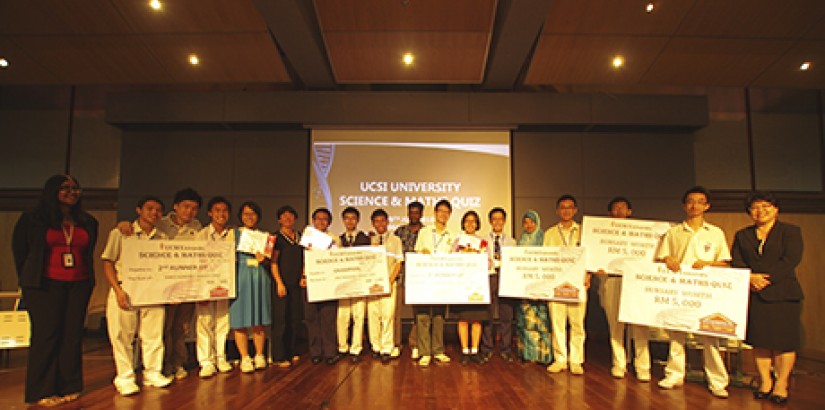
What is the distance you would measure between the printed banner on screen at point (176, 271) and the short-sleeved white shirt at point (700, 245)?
3754 mm

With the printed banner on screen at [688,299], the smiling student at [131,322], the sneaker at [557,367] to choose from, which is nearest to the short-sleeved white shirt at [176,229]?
the smiling student at [131,322]

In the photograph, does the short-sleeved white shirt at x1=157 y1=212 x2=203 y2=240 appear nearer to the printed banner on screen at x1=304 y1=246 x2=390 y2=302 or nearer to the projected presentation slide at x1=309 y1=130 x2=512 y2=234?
the printed banner on screen at x1=304 y1=246 x2=390 y2=302

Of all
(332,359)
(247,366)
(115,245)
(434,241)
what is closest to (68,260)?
(115,245)

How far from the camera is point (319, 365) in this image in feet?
12.6

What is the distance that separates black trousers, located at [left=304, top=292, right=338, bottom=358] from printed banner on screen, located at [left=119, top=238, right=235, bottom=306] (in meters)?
0.77

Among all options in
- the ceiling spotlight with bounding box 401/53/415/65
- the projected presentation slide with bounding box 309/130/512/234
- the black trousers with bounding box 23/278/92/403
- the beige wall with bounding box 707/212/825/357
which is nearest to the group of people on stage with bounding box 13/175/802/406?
the black trousers with bounding box 23/278/92/403

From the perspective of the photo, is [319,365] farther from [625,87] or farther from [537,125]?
[625,87]

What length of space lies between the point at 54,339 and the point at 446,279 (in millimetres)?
2961

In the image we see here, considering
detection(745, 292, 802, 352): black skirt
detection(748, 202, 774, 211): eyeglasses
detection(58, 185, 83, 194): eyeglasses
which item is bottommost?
detection(745, 292, 802, 352): black skirt

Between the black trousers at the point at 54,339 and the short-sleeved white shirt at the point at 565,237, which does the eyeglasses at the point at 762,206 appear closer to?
the short-sleeved white shirt at the point at 565,237

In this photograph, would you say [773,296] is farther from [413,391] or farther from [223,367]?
[223,367]

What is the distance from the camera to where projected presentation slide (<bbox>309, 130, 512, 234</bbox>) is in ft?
18.9

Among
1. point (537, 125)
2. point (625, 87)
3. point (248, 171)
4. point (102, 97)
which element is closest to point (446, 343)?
point (537, 125)

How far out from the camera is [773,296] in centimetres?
288
